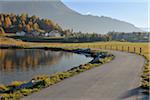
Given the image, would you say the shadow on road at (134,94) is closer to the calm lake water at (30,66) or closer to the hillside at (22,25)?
the calm lake water at (30,66)

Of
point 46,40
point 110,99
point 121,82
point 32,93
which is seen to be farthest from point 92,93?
point 46,40

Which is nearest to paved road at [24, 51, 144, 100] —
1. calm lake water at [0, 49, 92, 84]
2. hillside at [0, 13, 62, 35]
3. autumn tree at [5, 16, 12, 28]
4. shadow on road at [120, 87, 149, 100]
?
shadow on road at [120, 87, 149, 100]

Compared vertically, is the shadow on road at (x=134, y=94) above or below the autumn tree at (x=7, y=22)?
below

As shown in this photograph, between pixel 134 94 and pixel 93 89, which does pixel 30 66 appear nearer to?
pixel 93 89

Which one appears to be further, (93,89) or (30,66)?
(30,66)

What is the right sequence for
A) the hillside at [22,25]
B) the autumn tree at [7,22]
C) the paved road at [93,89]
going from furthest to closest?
1. the autumn tree at [7,22]
2. the hillside at [22,25]
3. the paved road at [93,89]

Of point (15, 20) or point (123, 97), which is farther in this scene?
point (15, 20)

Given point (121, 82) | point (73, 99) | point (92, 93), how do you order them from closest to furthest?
point (73, 99)
point (92, 93)
point (121, 82)

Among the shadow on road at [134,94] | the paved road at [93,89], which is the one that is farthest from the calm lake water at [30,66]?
the shadow on road at [134,94]

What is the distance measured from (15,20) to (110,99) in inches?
6862

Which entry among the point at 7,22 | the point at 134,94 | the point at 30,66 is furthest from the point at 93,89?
the point at 7,22

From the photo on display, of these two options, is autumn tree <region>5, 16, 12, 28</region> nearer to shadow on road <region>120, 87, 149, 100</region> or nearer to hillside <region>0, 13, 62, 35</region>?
hillside <region>0, 13, 62, 35</region>

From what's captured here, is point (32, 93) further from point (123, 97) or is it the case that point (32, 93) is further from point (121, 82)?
point (121, 82)

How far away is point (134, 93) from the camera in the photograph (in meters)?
17.8
